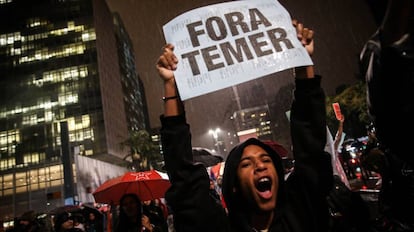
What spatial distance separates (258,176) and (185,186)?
49 centimetres

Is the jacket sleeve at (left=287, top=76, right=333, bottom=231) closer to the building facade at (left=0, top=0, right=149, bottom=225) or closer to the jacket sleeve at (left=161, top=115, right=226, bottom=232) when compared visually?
the jacket sleeve at (left=161, top=115, right=226, bottom=232)

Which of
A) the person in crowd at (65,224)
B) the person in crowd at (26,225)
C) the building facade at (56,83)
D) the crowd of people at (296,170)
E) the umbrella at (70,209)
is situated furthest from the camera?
the building facade at (56,83)

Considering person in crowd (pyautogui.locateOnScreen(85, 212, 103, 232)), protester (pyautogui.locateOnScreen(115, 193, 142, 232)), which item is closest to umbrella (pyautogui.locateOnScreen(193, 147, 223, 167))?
protester (pyautogui.locateOnScreen(115, 193, 142, 232))

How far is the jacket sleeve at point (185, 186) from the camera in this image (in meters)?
1.74

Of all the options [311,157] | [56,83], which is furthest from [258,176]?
[56,83]

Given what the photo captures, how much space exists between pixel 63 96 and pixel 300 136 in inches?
2823

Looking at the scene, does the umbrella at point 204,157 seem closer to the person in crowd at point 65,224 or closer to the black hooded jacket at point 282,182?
the person in crowd at point 65,224

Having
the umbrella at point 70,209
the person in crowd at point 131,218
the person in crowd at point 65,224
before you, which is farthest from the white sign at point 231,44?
the umbrella at point 70,209

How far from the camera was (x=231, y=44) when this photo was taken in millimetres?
2082

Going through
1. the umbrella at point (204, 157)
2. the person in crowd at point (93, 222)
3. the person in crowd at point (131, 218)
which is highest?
the umbrella at point (204, 157)

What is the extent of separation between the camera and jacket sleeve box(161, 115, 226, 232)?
5.71 ft

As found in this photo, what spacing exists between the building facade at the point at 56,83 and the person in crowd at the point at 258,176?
198ft

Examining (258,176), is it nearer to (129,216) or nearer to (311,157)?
(311,157)

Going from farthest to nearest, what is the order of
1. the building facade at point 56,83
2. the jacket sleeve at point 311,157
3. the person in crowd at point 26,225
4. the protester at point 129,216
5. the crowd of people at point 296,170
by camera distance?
the building facade at point 56,83, the person in crowd at point 26,225, the protester at point 129,216, the jacket sleeve at point 311,157, the crowd of people at point 296,170
